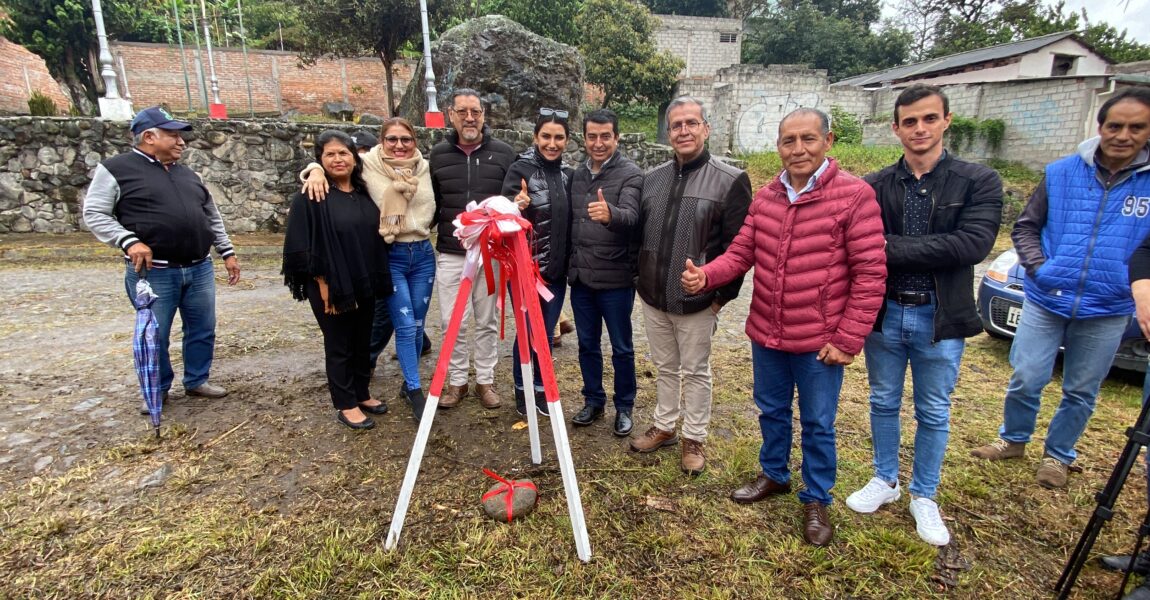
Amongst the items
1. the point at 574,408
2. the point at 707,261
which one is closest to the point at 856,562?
the point at 707,261

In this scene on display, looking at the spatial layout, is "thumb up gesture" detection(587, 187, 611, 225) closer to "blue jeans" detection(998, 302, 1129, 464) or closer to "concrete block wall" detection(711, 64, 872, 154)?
"blue jeans" detection(998, 302, 1129, 464)

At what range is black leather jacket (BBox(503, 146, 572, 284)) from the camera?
10.9 feet

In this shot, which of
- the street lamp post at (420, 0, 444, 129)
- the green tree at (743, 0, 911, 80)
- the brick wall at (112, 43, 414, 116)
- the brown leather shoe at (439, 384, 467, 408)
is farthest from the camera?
the green tree at (743, 0, 911, 80)

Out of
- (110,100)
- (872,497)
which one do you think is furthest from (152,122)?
(110,100)

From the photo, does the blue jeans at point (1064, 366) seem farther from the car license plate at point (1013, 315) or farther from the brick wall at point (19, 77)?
the brick wall at point (19, 77)

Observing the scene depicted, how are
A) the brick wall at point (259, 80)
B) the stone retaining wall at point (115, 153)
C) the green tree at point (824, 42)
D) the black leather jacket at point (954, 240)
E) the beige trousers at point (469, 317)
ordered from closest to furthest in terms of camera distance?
1. the black leather jacket at point (954, 240)
2. the beige trousers at point (469, 317)
3. the stone retaining wall at point (115, 153)
4. the brick wall at point (259, 80)
5. the green tree at point (824, 42)

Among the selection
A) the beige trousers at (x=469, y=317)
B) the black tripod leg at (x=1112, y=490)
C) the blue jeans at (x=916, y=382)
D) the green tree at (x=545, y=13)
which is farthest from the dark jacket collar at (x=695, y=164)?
the green tree at (x=545, y=13)

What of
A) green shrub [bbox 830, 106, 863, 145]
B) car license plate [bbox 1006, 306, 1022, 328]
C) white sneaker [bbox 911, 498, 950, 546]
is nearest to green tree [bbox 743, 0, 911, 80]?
green shrub [bbox 830, 106, 863, 145]

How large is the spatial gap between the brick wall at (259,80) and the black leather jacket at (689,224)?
23987 mm

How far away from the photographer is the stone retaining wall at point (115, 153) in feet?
27.9

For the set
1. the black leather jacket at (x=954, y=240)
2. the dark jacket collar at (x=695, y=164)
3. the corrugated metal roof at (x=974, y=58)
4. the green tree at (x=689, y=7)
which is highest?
the green tree at (x=689, y=7)

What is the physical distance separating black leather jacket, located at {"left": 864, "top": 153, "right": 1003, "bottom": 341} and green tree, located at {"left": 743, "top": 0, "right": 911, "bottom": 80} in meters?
33.1

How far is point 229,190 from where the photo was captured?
362 inches

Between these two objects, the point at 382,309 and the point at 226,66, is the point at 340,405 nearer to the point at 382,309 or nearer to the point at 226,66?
the point at 382,309
